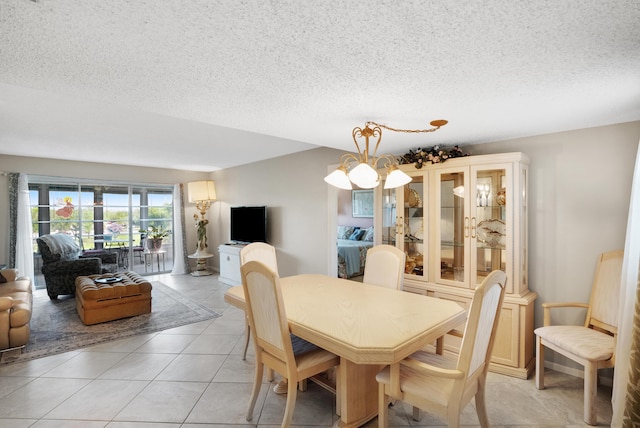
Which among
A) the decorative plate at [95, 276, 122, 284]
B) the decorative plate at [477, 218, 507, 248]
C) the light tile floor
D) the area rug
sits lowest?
the light tile floor

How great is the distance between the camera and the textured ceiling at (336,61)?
1080 mm

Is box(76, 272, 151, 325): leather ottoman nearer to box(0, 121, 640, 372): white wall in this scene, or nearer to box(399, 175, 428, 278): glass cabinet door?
box(399, 175, 428, 278): glass cabinet door

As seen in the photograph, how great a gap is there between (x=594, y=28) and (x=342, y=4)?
3.16ft

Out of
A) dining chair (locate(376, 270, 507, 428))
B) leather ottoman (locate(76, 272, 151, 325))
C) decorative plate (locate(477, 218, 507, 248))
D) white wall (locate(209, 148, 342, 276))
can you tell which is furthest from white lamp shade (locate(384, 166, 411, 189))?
leather ottoman (locate(76, 272, 151, 325))

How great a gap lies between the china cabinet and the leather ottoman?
3.33m

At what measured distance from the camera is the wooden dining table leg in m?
1.91

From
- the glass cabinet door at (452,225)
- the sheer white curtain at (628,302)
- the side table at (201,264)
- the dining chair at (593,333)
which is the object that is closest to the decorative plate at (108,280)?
the side table at (201,264)

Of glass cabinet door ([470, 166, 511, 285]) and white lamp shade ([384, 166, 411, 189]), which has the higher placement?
white lamp shade ([384, 166, 411, 189])

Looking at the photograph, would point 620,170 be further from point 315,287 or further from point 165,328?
→ point 165,328

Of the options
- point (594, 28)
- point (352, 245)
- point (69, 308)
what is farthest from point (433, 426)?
point (69, 308)

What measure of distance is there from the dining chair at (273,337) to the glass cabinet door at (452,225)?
5.40 feet

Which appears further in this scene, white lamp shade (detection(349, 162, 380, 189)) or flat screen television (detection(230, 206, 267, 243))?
flat screen television (detection(230, 206, 267, 243))

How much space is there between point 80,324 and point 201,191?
3.63 metres

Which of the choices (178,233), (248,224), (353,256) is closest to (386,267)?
(353,256)
